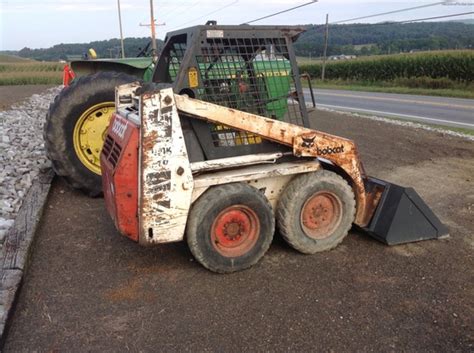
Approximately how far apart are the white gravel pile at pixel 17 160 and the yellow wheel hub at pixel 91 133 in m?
0.86

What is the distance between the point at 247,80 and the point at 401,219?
6.63 ft

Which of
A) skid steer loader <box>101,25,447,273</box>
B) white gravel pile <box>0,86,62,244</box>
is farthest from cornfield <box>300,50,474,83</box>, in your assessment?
skid steer loader <box>101,25,447,273</box>

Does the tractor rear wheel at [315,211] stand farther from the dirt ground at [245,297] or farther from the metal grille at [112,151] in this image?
the metal grille at [112,151]

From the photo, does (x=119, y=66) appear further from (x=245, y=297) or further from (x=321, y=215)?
(x=245, y=297)

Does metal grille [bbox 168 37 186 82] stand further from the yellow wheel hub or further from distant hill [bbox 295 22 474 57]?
distant hill [bbox 295 22 474 57]

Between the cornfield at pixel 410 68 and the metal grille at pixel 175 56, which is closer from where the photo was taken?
the metal grille at pixel 175 56

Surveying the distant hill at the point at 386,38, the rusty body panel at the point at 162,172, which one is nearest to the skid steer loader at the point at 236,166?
the rusty body panel at the point at 162,172

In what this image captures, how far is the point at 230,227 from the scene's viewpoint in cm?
415

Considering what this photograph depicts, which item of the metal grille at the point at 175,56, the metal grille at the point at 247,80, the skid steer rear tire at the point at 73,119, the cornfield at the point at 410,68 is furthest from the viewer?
the cornfield at the point at 410,68

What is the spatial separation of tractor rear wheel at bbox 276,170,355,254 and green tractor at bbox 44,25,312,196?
0.76m

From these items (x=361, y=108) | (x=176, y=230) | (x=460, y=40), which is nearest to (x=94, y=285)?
(x=176, y=230)

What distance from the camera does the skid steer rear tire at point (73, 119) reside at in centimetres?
587

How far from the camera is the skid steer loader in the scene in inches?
150

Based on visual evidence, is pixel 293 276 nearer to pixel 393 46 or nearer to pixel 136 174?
pixel 136 174
